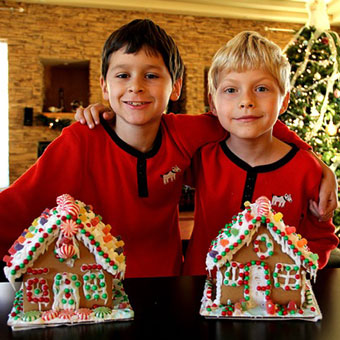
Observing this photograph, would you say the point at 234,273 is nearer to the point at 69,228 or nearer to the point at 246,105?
the point at 69,228

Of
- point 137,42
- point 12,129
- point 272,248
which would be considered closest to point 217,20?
point 12,129

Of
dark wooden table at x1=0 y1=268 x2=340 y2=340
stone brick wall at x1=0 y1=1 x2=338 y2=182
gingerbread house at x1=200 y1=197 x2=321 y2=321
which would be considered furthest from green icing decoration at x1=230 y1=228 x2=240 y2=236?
stone brick wall at x1=0 y1=1 x2=338 y2=182

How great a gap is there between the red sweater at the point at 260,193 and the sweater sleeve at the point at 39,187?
1.31ft

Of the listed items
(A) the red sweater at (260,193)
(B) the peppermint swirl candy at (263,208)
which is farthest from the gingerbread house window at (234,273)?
(A) the red sweater at (260,193)

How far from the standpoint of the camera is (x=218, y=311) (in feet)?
2.38

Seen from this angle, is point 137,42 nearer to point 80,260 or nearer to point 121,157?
point 121,157

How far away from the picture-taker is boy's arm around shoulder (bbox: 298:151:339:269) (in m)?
1.18

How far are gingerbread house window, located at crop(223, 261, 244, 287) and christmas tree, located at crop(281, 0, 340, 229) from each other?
110 inches

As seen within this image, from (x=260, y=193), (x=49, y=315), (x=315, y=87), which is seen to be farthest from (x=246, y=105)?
(x=315, y=87)

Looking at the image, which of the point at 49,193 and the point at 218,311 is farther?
the point at 49,193

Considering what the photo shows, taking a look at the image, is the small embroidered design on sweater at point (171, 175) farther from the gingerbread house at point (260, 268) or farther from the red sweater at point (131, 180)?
the gingerbread house at point (260, 268)

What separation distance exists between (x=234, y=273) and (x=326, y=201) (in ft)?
1.74

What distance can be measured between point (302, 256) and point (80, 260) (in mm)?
400

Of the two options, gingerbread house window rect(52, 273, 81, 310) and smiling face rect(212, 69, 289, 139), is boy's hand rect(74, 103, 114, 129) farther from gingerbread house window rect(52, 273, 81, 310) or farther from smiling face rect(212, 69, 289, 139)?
gingerbread house window rect(52, 273, 81, 310)
